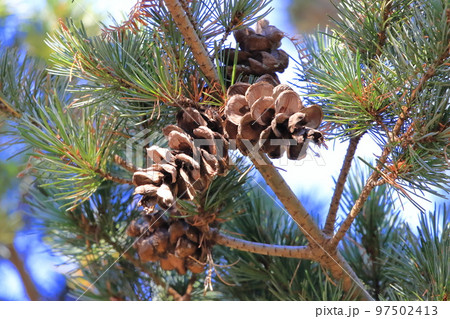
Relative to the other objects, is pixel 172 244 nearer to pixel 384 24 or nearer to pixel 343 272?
pixel 343 272

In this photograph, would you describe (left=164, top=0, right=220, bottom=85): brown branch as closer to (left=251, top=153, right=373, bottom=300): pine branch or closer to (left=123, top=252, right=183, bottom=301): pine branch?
(left=251, top=153, right=373, bottom=300): pine branch

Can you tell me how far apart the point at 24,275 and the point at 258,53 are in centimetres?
87

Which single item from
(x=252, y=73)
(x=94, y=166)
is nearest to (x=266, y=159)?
(x=252, y=73)

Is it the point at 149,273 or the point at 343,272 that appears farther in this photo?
the point at 149,273

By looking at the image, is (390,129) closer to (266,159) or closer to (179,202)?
(266,159)

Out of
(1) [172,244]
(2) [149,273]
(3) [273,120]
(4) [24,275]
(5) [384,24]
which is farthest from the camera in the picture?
(4) [24,275]

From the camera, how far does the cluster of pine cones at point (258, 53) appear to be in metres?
0.60

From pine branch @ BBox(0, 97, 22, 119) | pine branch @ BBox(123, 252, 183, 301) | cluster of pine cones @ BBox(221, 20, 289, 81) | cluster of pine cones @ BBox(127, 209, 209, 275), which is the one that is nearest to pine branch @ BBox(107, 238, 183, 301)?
pine branch @ BBox(123, 252, 183, 301)

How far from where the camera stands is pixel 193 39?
1.81ft

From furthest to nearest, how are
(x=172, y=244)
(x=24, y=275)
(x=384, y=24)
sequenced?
1. (x=24, y=275)
2. (x=172, y=244)
3. (x=384, y=24)

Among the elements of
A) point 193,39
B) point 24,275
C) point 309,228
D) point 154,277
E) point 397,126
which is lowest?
→ point 24,275

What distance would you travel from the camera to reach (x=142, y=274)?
2.88 feet

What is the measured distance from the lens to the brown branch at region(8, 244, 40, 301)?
115 centimetres

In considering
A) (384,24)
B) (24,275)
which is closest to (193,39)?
(384,24)
